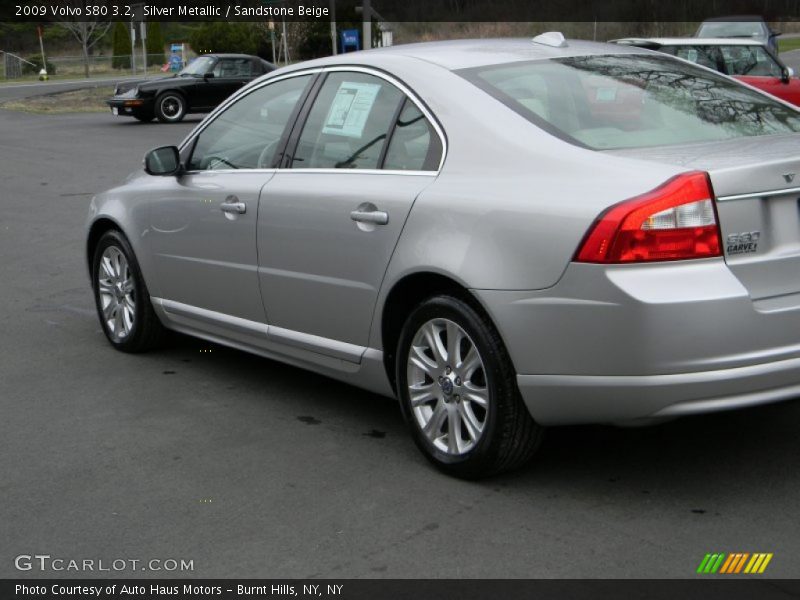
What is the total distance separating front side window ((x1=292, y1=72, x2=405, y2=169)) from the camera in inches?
207

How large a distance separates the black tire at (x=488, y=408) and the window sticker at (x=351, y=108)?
0.96m

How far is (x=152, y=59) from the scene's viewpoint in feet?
211

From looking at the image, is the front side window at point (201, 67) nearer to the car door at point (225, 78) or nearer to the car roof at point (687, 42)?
the car door at point (225, 78)

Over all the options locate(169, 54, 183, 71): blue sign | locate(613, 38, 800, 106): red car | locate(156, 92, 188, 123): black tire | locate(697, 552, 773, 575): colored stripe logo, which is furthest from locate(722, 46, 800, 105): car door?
locate(169, 54, 183, 71): blue sign

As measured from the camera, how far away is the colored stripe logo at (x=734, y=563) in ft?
12.7

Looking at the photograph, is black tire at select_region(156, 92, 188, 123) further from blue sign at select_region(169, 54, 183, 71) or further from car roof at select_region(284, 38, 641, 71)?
blue sign at select_region(169, 54, 183, 71)

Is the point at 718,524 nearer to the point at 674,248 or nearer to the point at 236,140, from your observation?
the point at 674,248

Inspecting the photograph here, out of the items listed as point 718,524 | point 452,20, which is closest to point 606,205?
point 718,524

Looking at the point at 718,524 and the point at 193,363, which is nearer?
the point at 718,524

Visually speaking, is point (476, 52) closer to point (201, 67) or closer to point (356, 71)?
point (356, 71)

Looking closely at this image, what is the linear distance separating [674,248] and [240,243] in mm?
2356

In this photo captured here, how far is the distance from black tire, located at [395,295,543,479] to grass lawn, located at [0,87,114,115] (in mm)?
28003

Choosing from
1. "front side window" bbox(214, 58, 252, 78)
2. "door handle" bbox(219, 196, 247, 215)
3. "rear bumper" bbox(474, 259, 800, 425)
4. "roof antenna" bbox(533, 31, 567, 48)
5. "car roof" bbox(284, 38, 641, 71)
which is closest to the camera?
"rear bumper" bbox(474, 259, 800, 425)
